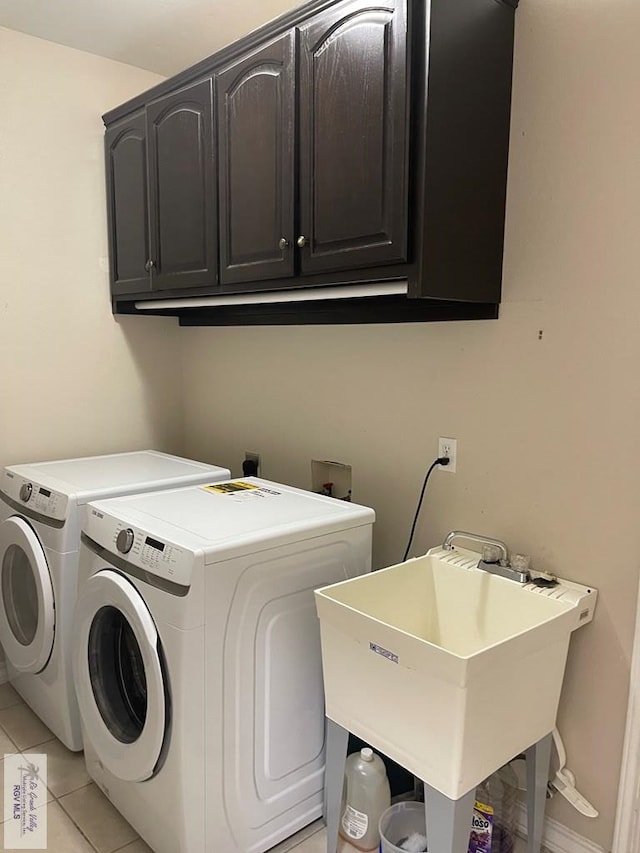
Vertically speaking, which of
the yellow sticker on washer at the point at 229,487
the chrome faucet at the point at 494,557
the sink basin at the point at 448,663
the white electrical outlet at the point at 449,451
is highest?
the white electrical outlet at the point at 449,451

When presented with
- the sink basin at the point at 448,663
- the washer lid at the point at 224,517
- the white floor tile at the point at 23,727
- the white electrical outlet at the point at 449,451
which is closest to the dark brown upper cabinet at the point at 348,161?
the white electrical outlet at the point at 449,451

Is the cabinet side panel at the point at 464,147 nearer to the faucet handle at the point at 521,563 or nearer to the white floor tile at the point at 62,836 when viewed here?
the faucet handle at the point at 521,563

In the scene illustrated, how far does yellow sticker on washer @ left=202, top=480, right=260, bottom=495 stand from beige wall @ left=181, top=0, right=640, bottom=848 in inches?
20.8

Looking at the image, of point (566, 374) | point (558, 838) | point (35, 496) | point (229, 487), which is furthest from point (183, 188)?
point (558, 838)

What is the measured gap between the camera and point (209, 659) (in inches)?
57.9

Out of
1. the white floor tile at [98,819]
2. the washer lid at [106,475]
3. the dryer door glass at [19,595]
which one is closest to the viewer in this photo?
the white floor tile at [98,819]

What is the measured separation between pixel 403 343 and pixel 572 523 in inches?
29.2

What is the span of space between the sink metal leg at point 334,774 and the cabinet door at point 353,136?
1.17 m

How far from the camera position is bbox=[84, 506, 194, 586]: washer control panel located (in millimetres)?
1436

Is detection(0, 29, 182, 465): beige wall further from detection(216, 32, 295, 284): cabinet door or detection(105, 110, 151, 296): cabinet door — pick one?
detection(216, 32, 295, 284): cabinet door

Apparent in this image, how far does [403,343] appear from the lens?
198 centimetres

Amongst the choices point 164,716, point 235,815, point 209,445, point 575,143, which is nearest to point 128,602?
point 164,716

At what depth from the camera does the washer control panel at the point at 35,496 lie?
1.97 m

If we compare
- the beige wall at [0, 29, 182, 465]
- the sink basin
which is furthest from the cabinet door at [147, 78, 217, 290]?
the sink basin
